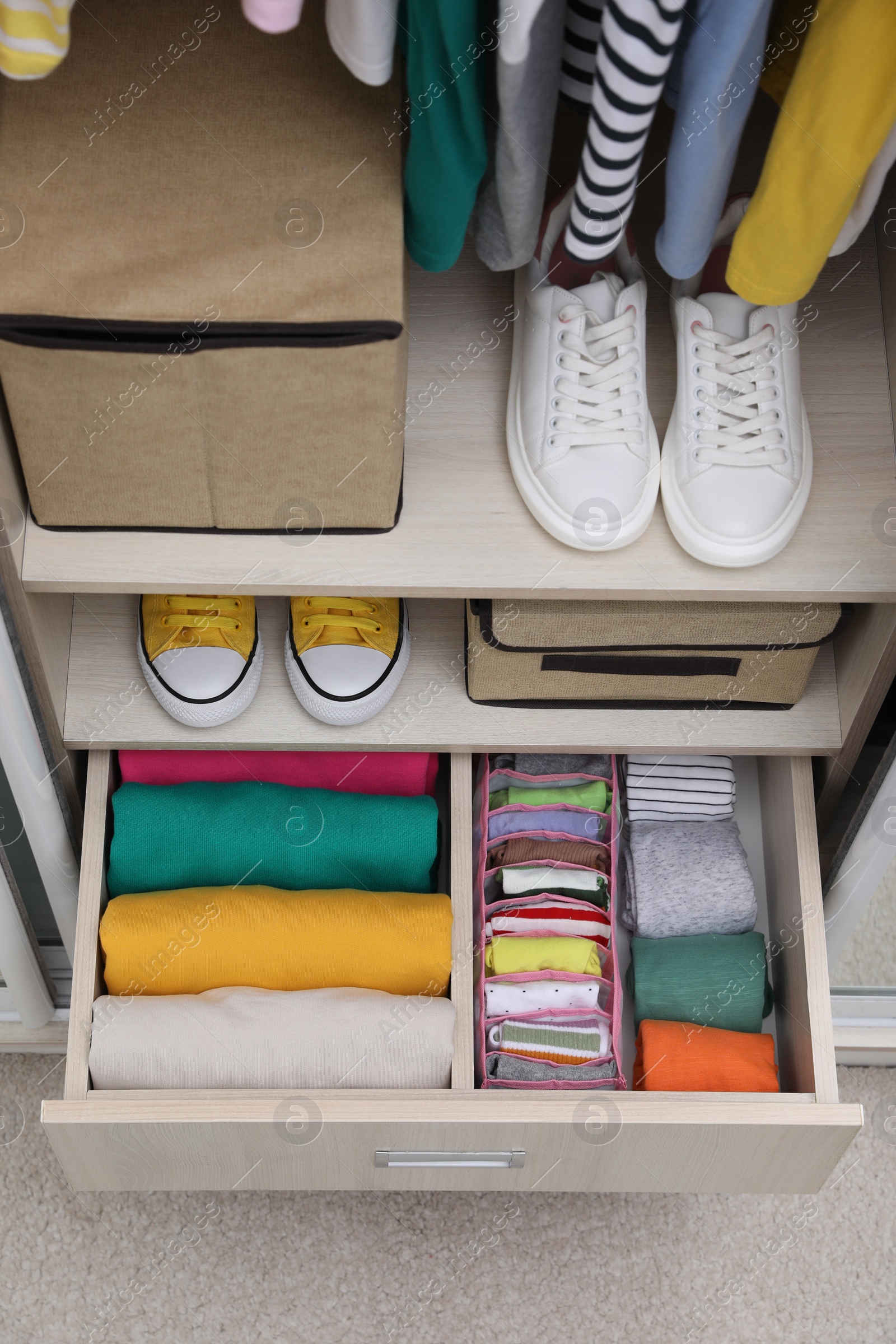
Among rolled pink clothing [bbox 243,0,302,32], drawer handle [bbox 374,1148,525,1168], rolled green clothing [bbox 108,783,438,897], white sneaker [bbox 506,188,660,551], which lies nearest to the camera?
rolled pink clothing [bbox 243,0,302,32]

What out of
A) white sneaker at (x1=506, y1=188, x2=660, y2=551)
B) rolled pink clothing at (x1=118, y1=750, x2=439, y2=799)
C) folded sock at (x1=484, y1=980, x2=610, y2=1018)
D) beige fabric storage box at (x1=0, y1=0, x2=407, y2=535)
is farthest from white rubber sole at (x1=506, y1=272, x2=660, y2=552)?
folded sock at (x1=484, y1=980, x2=610, y2=1018)

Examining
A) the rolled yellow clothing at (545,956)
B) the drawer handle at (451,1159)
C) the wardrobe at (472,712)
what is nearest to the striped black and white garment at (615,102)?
the wardrobe at (472,712)

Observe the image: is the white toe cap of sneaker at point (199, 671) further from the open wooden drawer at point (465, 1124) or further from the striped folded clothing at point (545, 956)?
the striped folded clothing at point (545, 956)

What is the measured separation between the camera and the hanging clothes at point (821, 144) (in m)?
0.67

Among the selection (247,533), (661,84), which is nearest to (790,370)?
(661,84)

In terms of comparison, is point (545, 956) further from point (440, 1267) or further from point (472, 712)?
point (440, 1267)

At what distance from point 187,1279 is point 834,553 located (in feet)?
3.47

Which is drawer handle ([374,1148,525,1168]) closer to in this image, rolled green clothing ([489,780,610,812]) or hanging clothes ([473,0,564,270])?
rolled green clothing ([489,780,610,812])

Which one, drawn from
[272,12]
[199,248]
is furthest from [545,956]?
[272,12]

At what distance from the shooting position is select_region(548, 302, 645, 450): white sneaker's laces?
94 centimetres

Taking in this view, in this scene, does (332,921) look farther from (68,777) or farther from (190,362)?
(190,362)

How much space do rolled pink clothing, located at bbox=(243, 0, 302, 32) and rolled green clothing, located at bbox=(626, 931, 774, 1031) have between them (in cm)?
89

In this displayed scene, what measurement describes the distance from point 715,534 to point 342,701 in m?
0.37

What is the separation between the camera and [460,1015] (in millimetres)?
1117
